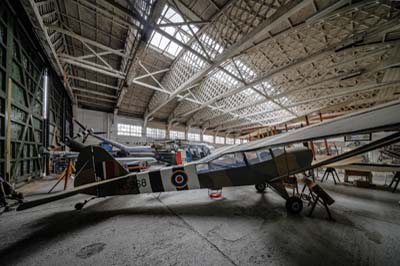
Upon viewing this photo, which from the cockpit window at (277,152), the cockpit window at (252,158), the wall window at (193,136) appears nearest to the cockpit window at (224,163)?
the cockpit window at (252,158)

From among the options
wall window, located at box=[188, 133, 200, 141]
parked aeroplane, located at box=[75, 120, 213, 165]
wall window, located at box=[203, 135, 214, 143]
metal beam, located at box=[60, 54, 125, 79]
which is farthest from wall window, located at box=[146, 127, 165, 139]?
metal beam, located at box=[60, 54, 125, 79]

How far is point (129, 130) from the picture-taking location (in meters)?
15.5

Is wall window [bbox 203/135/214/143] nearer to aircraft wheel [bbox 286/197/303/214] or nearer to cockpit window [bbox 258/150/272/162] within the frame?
cockpit window [bbox 258/150/272/162]

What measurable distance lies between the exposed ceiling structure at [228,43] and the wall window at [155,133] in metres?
4.25

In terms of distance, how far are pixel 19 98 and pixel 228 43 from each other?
901cm

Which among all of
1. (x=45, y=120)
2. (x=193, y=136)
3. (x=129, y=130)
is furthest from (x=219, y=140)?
(x=45, y=120)

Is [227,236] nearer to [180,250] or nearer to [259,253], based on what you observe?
[259,253]

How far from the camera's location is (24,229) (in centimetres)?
226

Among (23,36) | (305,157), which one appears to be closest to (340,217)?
(305,157)

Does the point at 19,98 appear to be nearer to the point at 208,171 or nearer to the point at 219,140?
the point at 208,171

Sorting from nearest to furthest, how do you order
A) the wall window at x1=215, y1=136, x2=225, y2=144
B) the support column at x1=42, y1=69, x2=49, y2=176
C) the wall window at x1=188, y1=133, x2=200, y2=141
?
the support column at x1=42, y1=69, x2=49, y2=176, the wall window at x1=188, y1=133, x2=200, y2=141, the wall window at x1=215, y1=136, x2=225, y2=144

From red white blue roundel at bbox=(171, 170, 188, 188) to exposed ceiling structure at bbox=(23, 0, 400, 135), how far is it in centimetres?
503

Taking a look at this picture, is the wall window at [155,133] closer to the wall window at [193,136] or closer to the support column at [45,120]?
the wall window at [193,136]

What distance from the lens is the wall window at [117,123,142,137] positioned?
14.9 metres
